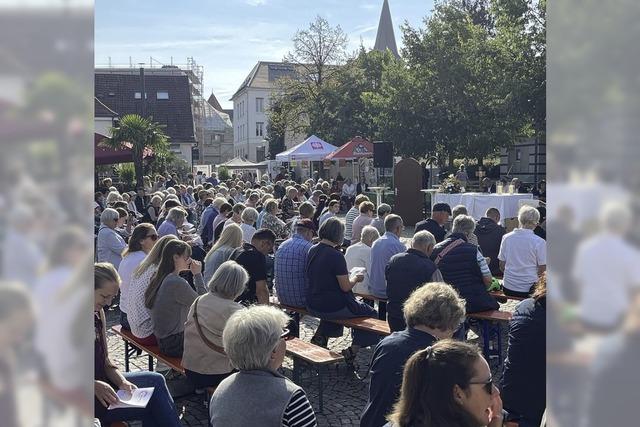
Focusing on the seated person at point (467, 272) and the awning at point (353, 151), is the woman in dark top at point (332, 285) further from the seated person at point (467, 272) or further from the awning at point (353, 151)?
the awning at point (353, 151)


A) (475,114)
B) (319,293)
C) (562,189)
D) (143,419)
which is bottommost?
(143,419)

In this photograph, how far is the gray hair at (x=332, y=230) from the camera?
6055mm

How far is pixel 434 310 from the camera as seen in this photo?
3330 mm

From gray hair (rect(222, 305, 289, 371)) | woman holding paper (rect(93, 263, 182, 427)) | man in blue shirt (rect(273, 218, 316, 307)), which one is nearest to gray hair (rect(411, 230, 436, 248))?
man in blue shirt (rect(273, 218, 316, 307))

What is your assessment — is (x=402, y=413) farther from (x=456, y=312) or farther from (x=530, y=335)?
(x=530, y=335)

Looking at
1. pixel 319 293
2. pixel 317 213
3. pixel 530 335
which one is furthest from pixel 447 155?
pixel 530 335

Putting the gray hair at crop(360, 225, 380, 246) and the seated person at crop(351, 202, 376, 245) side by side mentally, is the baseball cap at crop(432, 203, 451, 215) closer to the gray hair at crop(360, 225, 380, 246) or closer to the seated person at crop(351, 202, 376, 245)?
the gray hair at crop(360, 225, 380, 246)

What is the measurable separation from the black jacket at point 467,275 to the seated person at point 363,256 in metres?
1.24

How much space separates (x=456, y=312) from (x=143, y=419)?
204cm

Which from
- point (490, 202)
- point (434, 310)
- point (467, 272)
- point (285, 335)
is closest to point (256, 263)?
point (285, 335)

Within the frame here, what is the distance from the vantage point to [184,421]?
5.01 meters

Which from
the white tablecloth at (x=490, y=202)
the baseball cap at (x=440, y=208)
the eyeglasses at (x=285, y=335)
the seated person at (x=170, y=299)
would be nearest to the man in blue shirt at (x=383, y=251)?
the eyeglasses at (x=285, y=335)

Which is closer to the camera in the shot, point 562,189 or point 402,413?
point 562,189

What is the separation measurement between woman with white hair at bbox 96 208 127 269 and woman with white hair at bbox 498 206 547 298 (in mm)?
4539
